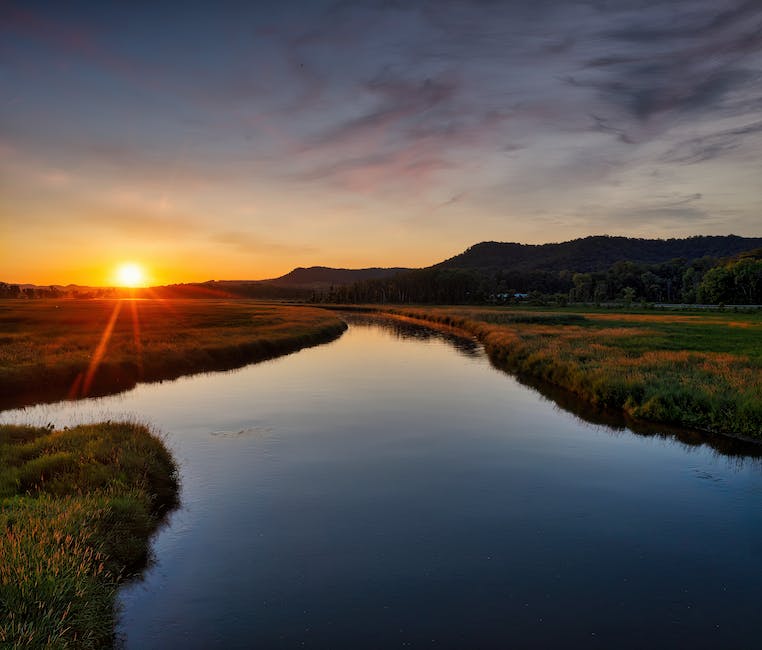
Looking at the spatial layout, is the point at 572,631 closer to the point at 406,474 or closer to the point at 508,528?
the point at 508,528

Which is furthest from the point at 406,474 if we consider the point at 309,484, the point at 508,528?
the point at 508,528

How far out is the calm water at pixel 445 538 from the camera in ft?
29.5

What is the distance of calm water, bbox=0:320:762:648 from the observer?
898 centimetres

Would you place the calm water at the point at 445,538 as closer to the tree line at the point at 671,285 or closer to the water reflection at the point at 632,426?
the water reflection at the point at 632,426

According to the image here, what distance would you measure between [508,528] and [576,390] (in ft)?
62.9

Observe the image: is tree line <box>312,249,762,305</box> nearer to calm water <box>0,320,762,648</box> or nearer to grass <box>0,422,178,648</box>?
calm water <box>0,320,762,648</box>

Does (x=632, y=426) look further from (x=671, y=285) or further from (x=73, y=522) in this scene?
(x=671, y=285)

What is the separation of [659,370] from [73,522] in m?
29.4

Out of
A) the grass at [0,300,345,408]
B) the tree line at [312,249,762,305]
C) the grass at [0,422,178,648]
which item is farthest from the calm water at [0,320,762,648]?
the tree line at [312,249,762,305]

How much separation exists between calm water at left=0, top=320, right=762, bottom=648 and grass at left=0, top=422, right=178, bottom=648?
0.71 metres

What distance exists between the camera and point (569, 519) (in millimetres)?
13242

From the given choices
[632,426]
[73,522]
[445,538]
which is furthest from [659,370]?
[73,522]

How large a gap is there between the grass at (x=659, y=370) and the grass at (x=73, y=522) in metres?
21.1

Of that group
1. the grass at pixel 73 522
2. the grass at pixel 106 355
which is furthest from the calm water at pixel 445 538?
the grass at pixel 106 355
